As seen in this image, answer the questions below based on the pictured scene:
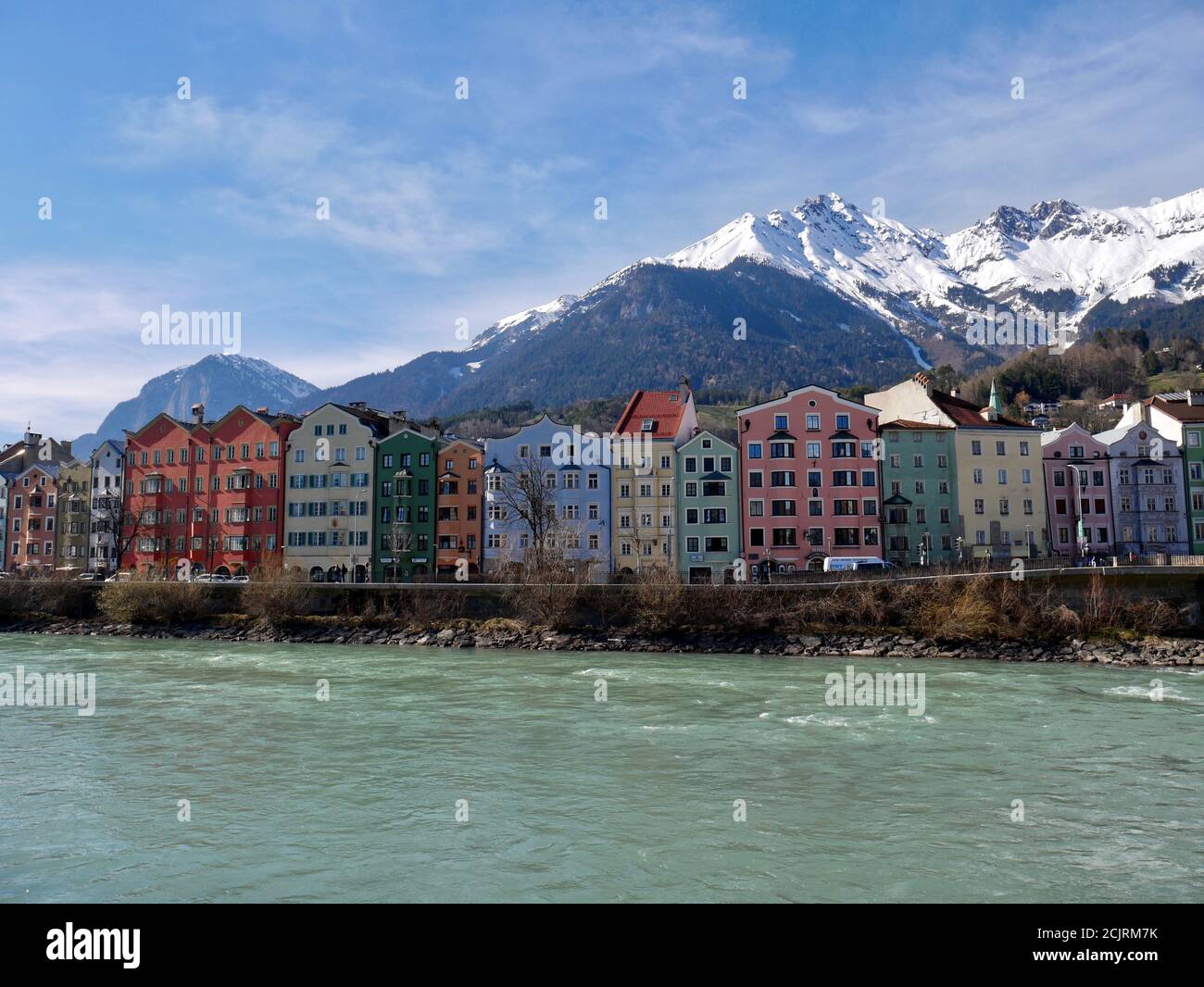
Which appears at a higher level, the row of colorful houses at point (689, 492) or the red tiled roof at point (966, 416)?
the red tiled roof at point (966, 416)

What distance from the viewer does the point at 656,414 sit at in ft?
244

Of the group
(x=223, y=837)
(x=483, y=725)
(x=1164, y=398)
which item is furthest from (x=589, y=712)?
(x=1164, y=398)

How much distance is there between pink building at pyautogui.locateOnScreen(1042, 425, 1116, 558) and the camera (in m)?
71.2

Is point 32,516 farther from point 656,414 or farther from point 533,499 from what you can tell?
point 656,414

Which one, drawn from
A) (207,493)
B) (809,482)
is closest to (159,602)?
(207,493)

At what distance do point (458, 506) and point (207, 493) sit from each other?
25318 mm

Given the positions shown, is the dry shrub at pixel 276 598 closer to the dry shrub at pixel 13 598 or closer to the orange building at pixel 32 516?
the dry shrub at pixel 13 598

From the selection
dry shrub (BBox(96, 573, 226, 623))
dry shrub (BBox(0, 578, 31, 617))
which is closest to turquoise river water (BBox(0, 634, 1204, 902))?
dry shrub (BBox(96, 573, 226, 623))

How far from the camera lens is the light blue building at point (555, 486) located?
7088 centimetres

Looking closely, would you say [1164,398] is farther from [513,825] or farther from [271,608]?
[513,825]

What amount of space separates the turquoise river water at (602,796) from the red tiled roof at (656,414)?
41113 mm

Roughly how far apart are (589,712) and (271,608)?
1449 inches

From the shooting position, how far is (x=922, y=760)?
20.8 m

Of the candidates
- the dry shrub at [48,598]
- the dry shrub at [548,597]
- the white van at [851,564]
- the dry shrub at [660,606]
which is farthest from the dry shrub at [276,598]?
the white van at [851,564]
